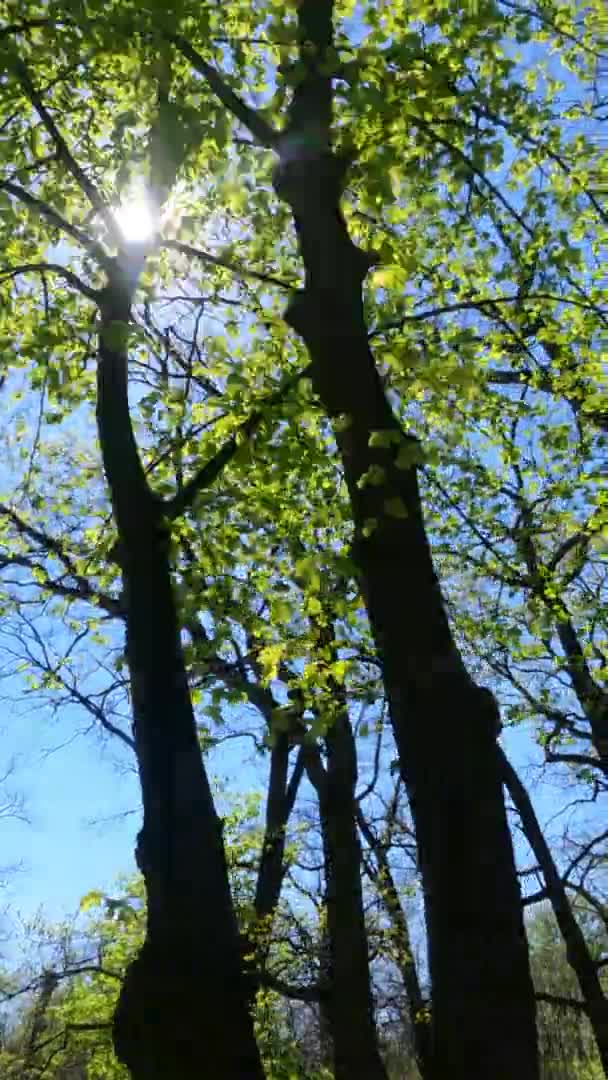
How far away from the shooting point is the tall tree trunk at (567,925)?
1380 centimetres

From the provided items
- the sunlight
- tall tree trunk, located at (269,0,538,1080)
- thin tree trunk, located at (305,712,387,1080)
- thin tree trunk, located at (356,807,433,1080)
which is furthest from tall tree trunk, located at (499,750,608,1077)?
tall tree trunk, located at (269,0,538,1080)

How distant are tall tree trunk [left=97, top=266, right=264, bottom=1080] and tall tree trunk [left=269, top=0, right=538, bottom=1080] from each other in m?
1.24

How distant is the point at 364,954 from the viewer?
11.1 meters

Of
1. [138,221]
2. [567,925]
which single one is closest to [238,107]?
[138,221]

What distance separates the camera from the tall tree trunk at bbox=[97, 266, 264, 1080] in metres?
4.19

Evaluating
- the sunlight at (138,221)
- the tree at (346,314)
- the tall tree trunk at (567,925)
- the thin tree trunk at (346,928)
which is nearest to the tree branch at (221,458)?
the tree at (346,314)

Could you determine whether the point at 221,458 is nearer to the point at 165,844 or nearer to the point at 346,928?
the point at 165,844

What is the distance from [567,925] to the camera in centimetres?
1459

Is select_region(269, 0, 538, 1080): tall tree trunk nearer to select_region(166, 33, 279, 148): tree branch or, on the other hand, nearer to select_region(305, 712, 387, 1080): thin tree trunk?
select_region(166, 33, 279, 148): tree branch

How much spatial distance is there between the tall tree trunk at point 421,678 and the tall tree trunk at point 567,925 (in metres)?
10.4

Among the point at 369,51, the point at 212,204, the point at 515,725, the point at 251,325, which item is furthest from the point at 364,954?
the point at 369,51

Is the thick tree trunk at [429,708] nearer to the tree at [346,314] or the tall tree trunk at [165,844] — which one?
the tree at [346,314]

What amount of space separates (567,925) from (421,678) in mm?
12715

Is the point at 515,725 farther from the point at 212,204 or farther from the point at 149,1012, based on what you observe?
the point at 149,1012
